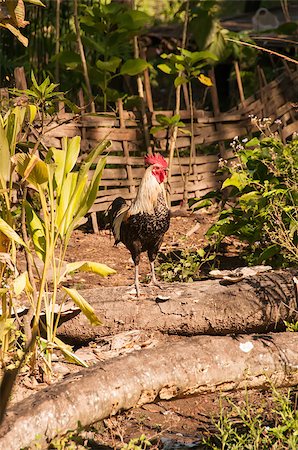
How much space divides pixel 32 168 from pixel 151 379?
1281 millimetres

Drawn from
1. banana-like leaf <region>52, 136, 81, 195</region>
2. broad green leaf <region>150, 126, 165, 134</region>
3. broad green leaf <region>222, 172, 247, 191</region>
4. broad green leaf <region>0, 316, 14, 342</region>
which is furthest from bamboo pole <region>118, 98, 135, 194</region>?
broad green leaf <region>0, 316, 14, 342</region>

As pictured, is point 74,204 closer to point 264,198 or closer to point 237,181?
point 264,198

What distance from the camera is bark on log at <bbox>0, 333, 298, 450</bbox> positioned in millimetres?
3730

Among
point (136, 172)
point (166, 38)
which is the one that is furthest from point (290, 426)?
point (166, 38)

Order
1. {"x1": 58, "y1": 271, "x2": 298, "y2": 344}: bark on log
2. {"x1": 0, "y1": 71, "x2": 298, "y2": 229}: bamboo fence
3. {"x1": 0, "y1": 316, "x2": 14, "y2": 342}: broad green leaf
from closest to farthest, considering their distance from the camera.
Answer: {"x1": 0, "y1": 316, "x2": 14, "y2": 342}: broad green leaf
{"x1": 58, "y1": 271, "x2": 298, "y2": 344}: bark on log
{"x1": 0, "y1": 71, "x2": 298, "y2": 229}: bamboo fence

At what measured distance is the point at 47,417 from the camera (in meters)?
3.75

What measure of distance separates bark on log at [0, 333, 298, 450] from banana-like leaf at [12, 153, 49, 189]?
41.3 inches

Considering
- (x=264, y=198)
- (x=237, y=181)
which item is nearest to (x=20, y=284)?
(x=264, y=198)

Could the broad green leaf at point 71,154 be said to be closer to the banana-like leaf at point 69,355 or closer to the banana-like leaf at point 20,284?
the banana-like leaf at point 20,284

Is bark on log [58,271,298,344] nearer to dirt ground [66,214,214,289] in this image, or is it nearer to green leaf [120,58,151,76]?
dirt ground [66,214,214,289]

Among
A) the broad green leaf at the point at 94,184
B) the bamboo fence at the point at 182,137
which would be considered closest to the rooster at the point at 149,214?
the broad green leaf at the point at 94,184

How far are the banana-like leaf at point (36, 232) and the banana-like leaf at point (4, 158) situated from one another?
0.31 meters

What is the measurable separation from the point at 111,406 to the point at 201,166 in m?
5.42

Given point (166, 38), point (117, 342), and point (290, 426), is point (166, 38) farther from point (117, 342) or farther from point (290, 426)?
point (290, 426)
